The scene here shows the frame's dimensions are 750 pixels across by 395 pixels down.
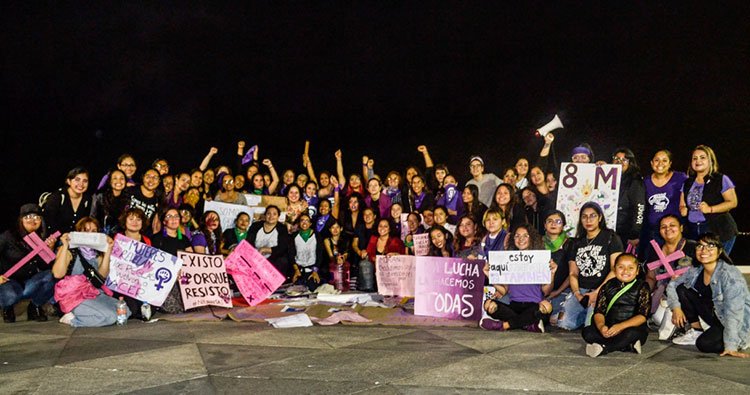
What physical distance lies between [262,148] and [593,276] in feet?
50.8

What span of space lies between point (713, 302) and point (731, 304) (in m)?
0.21

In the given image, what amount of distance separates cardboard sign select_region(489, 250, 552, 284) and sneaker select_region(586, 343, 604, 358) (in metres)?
1.46

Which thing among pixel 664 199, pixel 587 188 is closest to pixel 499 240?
pixel 587 188

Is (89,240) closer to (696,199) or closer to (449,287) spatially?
(449,287)

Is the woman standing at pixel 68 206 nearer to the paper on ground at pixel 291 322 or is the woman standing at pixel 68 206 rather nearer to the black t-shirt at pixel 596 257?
the paper on ground at pixel 291 322

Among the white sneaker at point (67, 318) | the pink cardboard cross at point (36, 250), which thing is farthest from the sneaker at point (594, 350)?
the pink cardboard cross at point (36, 250)

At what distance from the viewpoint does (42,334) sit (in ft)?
22.1

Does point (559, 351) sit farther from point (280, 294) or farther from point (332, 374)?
point (280, 294)

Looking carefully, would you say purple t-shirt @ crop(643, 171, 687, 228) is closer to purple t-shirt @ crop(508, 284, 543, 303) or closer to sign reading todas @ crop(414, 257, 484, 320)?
purple t-shirt @ crop(508, 284, 543, 303)

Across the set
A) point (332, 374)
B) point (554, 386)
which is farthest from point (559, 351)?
point (332, 374)

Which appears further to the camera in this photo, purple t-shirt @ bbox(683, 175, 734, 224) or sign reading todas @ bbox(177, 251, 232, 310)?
sign reading todas @ bbox(177, 251, 232, 310)

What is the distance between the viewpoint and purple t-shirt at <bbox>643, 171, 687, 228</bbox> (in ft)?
25.7

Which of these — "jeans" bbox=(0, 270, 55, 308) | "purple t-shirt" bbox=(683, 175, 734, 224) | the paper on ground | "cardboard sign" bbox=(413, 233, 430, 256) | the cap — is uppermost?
"purple t-shirt" bbox=(683, 175, 734, 224)

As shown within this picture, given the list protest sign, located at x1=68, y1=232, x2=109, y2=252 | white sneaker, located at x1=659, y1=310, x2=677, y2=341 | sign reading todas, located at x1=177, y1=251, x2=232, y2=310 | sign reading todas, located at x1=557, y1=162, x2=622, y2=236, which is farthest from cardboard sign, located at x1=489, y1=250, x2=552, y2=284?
protest sign, located at x1=68, y1=232, x2=109, y2=252
